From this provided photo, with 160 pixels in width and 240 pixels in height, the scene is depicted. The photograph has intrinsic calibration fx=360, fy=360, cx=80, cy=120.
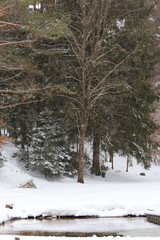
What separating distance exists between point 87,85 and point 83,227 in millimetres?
11899

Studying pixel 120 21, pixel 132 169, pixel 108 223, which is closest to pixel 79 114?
pixel 120 21

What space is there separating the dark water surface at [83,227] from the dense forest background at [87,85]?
337 inches

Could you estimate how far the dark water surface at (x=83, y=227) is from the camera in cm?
1031

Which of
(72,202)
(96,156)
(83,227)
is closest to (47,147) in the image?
(96,156)

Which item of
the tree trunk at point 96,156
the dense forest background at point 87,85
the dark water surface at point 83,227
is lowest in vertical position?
the dark water surface at point 83,227

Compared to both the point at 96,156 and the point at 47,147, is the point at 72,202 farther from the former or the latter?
the point at 96,156

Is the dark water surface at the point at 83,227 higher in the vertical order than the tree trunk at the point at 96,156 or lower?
lower

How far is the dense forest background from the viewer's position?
20.4 meters

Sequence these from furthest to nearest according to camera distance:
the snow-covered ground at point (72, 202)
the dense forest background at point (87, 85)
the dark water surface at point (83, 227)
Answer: the dense forest background at point (87, 85)
the snow-covered ground at point (72, 202)
the dark water surface at point (83, 227)

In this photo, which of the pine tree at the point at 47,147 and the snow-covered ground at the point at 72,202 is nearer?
the snow-covered ground at the point at 72,202

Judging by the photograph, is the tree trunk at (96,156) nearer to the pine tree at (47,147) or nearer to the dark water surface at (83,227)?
the pine tree at (47,147)

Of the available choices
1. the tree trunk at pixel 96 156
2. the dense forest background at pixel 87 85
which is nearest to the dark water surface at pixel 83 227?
the dense forest background at pixel 87 85

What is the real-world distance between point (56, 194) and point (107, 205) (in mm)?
2848

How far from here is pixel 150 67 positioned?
23328 mm
